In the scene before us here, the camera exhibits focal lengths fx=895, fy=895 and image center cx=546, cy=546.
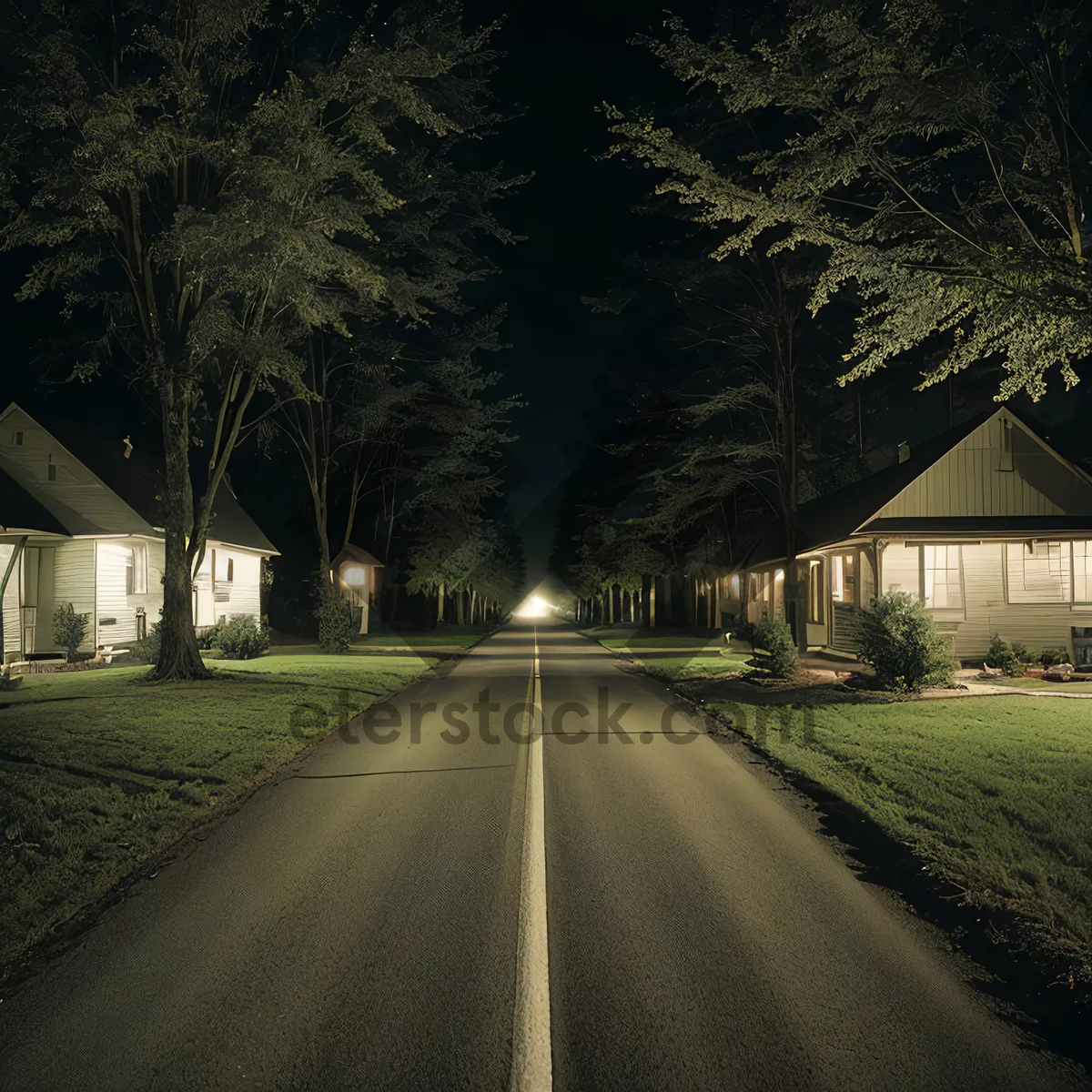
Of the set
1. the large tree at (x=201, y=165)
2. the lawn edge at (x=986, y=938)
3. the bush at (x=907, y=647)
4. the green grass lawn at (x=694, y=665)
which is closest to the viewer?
the lawn edge at (x=986, y=938)

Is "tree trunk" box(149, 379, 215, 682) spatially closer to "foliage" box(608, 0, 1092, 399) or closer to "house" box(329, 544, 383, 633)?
"foliage" box(608, 0, 1092, 399)

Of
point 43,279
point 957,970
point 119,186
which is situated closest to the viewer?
point 957,970

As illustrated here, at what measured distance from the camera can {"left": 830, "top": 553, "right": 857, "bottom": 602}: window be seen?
27342 millimetres

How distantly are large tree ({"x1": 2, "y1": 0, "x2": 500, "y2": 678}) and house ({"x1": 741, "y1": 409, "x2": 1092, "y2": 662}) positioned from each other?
46.0 ft

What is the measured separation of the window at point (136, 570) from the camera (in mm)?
27141

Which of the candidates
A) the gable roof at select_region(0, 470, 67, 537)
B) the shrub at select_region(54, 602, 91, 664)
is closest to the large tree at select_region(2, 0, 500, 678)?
the gable roof at select_region(0, 470, 67, 537)

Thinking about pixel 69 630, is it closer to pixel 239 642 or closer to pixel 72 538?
pixel 72 538

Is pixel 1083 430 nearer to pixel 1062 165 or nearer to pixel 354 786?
pixel 1062 165

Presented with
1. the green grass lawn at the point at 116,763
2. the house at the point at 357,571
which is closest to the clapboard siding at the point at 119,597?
the green grass lawn at the point at 116,763

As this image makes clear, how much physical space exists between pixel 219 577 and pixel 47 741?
77.9 ft

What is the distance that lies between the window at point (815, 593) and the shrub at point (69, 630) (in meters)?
23.1

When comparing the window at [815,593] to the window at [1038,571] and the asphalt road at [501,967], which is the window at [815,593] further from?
the asphalt road at [501,967]

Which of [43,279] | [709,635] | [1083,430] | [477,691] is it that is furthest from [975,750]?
[1083,430]

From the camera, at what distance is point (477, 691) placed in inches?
706
